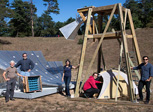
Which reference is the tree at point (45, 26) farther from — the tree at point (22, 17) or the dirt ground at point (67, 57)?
the dirt ground at point (67, 57)

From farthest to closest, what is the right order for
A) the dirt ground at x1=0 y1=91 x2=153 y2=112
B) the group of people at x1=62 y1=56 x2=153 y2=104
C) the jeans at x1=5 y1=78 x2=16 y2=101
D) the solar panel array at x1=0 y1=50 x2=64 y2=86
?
the solar panel array at x1=0 y1=50 x2=64 y2=86, the jeans at x1=5 y1=78 x2=16 y2=101, the group of people at x1=62 y1=56 x2=153 y2=104, the dirt ground at x1=0 y1=91 x2=153 y2=112

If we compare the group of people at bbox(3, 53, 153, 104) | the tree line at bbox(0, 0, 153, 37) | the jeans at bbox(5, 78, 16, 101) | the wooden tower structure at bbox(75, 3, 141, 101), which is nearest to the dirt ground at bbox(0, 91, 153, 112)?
the jeans at bbox(5, 78, 16, 101)

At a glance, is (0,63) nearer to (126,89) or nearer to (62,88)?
(62,88)

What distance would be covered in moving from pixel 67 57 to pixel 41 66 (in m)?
13.4

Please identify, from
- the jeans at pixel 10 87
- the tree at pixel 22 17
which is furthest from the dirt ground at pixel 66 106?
the tree at pixel 22 17

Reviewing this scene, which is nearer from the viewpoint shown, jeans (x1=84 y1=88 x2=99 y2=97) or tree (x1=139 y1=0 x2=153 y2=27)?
jeans (x1=84 y1=88 x2=99 y2=97)

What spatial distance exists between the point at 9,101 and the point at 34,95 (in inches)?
34.1

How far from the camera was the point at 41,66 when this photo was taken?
10133mm

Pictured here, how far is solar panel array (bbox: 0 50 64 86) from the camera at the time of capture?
8805 mm

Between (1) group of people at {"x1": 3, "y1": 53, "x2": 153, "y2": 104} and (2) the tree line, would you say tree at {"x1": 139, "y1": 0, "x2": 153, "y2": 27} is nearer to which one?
(2) the tree line

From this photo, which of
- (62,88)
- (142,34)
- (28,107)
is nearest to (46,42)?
(142,34)

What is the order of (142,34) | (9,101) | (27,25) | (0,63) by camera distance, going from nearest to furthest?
(9,101)
(0,63)
(142,34)
(27,25)

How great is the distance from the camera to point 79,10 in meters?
8.38

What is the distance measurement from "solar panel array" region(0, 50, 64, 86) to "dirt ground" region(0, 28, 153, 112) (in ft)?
3.66
